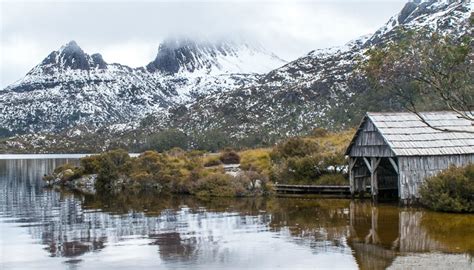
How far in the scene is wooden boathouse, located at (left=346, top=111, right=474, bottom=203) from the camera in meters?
35.5

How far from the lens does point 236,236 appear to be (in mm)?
27078

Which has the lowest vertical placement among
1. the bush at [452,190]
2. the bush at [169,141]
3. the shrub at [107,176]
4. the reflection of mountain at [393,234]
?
the reflection of mountain at [393,234]

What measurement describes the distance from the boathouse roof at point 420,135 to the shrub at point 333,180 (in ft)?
18.8

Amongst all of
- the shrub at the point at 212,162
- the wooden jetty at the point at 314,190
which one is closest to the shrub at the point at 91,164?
the shrub at the point at 212,162

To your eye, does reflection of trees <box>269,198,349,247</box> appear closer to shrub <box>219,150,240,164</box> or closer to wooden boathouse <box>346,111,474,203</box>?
wooden boathouse <box>346,111,474,203</box>

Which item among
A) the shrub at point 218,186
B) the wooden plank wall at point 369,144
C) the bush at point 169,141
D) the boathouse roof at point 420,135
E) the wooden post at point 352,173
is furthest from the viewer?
the bush at point 169,141

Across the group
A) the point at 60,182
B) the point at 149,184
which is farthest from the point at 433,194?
the point at 60,182

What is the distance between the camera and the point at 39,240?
89.8 feet

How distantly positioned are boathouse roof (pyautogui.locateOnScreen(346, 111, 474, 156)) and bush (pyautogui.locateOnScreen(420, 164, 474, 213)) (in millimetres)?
2281

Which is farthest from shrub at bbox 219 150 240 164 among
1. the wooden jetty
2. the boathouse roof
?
the boathouse roof

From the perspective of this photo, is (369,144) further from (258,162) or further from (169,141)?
(169,141)

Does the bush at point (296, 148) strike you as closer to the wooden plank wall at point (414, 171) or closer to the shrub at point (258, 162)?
the shrub at point (258, 162)

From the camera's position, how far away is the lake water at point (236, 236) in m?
21.1

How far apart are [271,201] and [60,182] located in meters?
30.2
